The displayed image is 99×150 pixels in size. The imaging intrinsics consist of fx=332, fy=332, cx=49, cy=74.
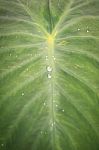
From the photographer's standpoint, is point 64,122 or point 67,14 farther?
point 67,14

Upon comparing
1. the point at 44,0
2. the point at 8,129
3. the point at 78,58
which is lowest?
the point at 8,129

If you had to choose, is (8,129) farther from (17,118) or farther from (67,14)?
(67,14)

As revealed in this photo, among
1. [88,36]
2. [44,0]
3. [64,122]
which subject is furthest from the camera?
[44,0]

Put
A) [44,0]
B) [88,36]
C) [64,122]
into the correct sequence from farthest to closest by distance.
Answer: [44,0] < [88,36] < [64,122]

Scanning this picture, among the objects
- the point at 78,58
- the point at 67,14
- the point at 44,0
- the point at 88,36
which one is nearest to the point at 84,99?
the point at 78,58

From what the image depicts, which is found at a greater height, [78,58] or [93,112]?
[78,58]

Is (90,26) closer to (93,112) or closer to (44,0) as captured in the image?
(44,0)
